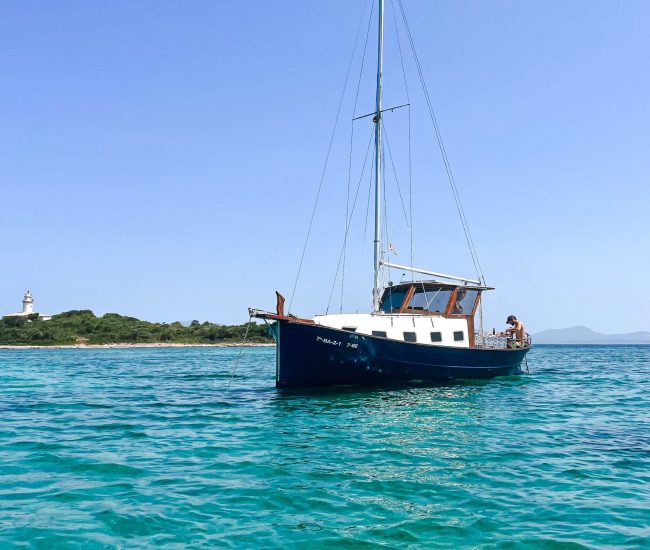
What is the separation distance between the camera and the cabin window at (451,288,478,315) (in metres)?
25.7

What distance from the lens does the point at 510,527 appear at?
23.9 feet

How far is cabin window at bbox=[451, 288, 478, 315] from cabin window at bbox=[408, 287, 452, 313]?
0.60 m

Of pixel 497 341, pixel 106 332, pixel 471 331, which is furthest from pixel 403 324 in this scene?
pixel 106 332

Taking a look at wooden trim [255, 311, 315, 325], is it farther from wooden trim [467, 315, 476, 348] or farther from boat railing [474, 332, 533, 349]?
boat railing [474, 332, 533, 349]

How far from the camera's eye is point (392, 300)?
25.3m

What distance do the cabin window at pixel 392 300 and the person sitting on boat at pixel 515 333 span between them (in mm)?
7838

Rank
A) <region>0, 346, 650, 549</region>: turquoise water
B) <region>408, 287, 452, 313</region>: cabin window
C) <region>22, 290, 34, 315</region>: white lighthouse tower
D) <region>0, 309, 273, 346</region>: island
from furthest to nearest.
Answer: <region>22, 290, 34, 315</region>: white lighthouse tower < <region>0, 309, 273, 346</region>: island < <region>408, 287, 452, 313</region>: cabin window < <region>0, 346, 650, 549</region>: turquoise water

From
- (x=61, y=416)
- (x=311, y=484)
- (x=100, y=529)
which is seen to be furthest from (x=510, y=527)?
(x=61, y=416)

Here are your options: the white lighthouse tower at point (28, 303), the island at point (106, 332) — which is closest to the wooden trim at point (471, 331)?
the island at point (106, 332)

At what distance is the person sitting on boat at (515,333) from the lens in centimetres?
2942

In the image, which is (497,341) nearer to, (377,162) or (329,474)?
(377,162)

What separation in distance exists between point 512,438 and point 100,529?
9.74m

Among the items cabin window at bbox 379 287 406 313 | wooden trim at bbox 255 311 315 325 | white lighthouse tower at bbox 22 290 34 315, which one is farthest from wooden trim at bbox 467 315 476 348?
white lighthouse tower at bbox 22 290 34 315

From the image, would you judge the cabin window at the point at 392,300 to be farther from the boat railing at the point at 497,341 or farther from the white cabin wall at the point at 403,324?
the boat railing at the point at 497,341
